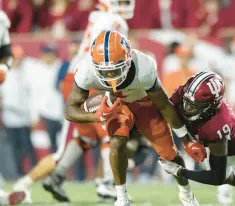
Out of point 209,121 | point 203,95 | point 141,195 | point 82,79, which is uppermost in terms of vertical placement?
point 82,79

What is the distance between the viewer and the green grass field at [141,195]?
663 centimetres

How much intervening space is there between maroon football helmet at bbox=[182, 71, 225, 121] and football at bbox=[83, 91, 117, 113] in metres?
0.52

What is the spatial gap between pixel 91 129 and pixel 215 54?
3.09m

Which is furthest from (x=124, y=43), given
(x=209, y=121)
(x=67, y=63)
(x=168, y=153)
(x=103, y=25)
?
(x=67, y=63)

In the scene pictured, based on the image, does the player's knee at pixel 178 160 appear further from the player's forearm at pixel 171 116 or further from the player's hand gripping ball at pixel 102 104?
the player's hand gripping ball at pixel 102 104

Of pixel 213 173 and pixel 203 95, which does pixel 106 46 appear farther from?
pixel 213 173

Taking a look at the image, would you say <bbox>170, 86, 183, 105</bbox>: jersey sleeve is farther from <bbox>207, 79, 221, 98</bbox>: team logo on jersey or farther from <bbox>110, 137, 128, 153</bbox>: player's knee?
<bbox>110, 137, 128, 153</bbox>: player's knee

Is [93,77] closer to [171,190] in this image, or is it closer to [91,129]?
[91,129]

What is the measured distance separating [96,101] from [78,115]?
277 mm

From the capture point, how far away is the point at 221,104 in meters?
5.69

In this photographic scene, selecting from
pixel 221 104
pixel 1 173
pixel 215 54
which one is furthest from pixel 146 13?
pixel 221 104

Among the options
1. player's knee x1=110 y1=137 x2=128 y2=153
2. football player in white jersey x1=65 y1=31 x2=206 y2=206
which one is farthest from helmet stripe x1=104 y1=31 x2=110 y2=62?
player's knee x1=110 y1=137 x2=128 y2=153

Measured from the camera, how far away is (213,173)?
18.1 feet

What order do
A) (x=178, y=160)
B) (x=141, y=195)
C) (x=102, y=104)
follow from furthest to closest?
(x=141, y=195) < (x=178, y=160) < (x=102, y=104)
